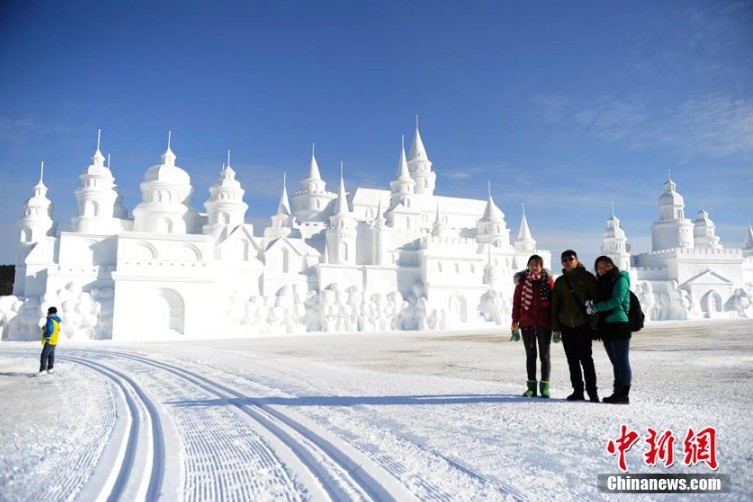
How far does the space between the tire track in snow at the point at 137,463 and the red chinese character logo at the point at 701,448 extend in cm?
407

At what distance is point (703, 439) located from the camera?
430 centimetres

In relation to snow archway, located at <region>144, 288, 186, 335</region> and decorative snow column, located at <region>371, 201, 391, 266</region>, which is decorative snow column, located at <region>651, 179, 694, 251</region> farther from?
snow archway, located at <region>144, 288, 186, 335</region>

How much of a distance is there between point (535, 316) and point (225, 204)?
1606 inches

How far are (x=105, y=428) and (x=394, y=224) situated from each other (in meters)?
47.8

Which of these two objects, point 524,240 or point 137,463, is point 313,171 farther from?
point 137,463

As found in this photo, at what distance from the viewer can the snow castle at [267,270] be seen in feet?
109

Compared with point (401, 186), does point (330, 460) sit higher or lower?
lower

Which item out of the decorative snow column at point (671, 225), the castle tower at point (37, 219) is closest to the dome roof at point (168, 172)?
the castle tower at point (37, 219)

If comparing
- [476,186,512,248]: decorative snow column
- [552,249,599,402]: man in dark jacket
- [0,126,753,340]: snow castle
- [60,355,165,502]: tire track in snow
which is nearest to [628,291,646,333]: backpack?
[552,249,599,402]: man in dark jacket

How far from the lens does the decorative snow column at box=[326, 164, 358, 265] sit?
149 ft

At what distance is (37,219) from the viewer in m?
40.1

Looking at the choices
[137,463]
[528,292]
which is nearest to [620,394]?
[528,292]

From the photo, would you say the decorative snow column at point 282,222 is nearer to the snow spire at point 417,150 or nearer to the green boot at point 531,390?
the snow spire at point 417,150

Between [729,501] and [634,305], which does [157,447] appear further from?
[634,305]
